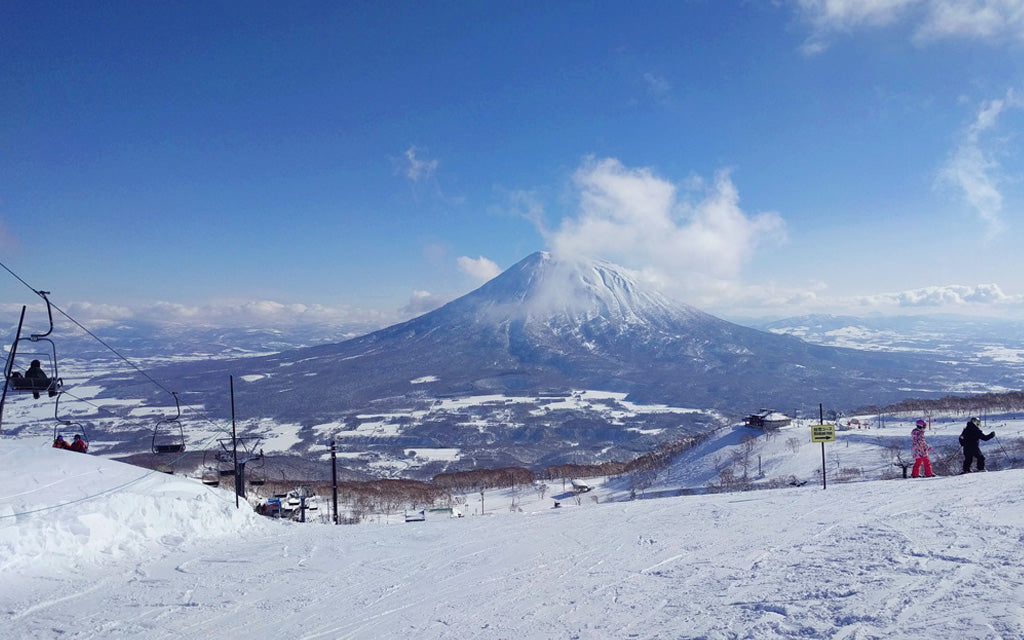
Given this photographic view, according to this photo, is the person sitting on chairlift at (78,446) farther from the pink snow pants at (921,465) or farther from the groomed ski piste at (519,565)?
the pink snow pants at (921,465)

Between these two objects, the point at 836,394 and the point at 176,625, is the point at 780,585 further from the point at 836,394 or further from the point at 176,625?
the point at 836,394

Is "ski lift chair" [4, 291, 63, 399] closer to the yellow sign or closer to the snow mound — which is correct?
the snow mound

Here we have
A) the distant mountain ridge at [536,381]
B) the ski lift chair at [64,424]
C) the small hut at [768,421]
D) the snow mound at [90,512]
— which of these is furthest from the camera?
the distant mountain ridge at [536,381]

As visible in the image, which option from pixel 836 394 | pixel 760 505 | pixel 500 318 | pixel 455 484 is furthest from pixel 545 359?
pixel 760 505

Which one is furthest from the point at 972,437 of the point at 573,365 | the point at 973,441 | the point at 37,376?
→ the point at 573,365

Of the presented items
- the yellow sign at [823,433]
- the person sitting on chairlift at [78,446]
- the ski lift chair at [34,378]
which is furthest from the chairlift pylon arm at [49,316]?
the yellow sign at [823,433]

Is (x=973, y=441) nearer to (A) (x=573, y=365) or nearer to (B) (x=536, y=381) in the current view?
(B) (x=536, y=381)

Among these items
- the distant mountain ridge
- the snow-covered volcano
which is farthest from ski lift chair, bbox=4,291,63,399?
the snow-covered volcano
